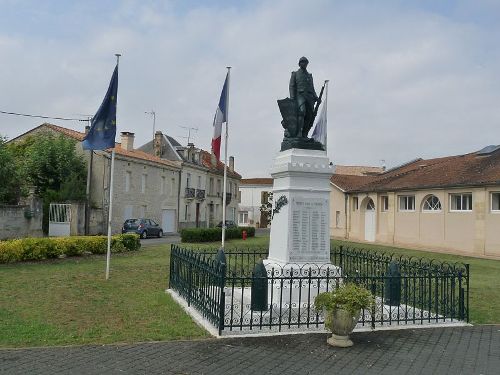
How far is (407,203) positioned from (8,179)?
2406cm

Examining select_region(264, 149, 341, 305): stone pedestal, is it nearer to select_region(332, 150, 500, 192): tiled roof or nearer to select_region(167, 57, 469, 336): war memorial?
select_region(167, 57, 469, 336): war memorial

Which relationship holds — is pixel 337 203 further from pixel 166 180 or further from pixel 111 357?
pixel 111 357

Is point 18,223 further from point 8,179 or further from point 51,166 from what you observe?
point 51,166

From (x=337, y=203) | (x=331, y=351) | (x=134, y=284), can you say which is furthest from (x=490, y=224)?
(x=331, y=351)

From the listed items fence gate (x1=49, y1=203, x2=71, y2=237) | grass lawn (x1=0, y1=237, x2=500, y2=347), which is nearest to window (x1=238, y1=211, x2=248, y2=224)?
fence gate (x1=49, y1=203, x2=71, y2=237)

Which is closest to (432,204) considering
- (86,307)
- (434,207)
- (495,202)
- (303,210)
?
(434,207)

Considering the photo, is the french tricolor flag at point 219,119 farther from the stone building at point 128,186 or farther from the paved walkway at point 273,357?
the stone building at point 128,186

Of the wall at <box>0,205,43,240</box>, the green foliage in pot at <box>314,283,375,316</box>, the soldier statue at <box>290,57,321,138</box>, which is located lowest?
the green foliage in pot at <box>314,283,375,316</box>

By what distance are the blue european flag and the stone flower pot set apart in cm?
829

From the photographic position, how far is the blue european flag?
42.8 feet

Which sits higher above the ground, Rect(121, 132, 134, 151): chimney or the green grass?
Rect(121, 132, 134, 151): chimney

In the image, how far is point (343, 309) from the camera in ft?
22.9

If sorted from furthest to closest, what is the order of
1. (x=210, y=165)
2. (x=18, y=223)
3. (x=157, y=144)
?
1. (x=210, y=165)
2. (x=157, y=144)
3. (x=18, y=223)

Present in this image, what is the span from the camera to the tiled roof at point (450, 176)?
26.2 m
